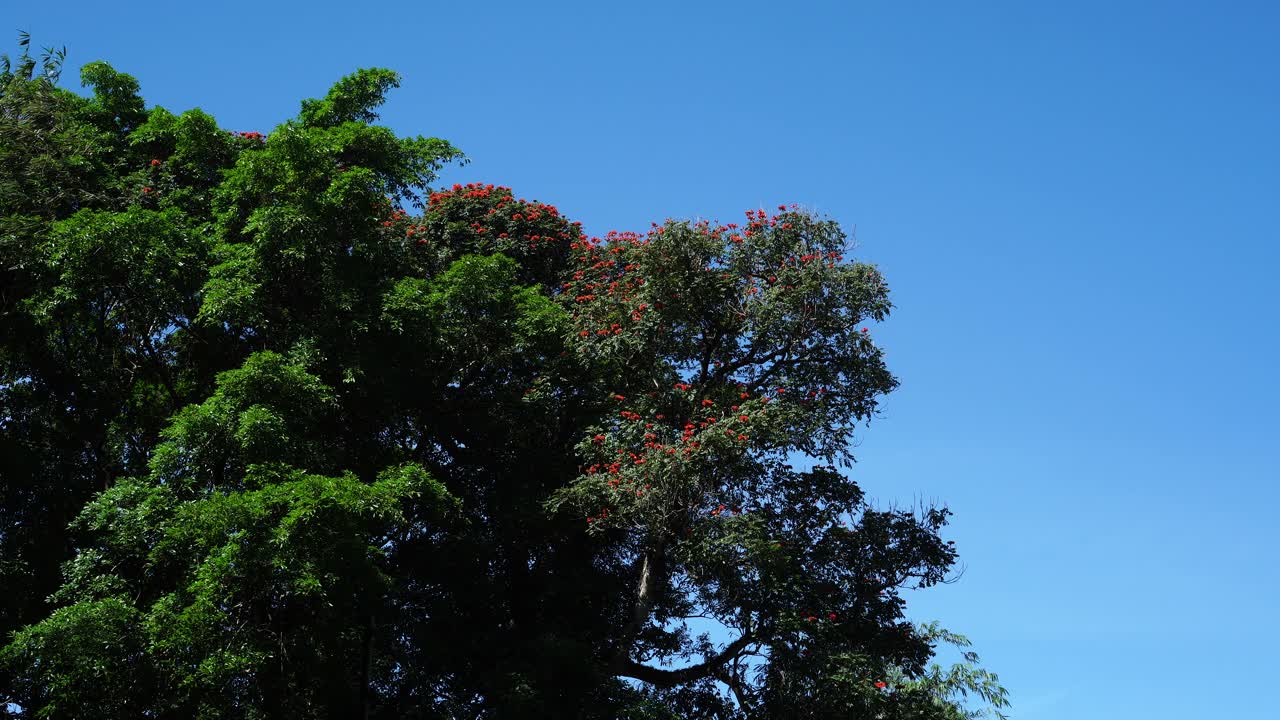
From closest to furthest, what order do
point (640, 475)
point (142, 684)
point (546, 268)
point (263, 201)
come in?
point (142, 684) → point (640, 475) → point (263, 201) → point (546, 268)

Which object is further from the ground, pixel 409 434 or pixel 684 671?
pixel 409 434

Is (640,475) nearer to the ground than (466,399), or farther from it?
nearer to the ground

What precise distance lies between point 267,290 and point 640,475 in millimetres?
5513

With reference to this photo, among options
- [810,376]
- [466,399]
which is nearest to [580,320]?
[466,399]

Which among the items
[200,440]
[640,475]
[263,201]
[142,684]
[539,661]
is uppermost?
[263,201]

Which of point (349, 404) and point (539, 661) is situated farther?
point (349, 404)

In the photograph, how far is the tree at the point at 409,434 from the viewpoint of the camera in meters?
13.3

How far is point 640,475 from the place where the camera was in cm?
1437

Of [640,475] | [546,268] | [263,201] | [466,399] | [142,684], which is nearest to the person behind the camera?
[142,684]

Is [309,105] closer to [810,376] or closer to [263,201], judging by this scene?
[263,201]

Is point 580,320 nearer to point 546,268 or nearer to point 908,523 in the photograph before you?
point 546,268

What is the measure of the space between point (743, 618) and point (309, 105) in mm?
9875

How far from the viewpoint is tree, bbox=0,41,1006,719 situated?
43.7 feet

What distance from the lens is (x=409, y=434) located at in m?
16.6
